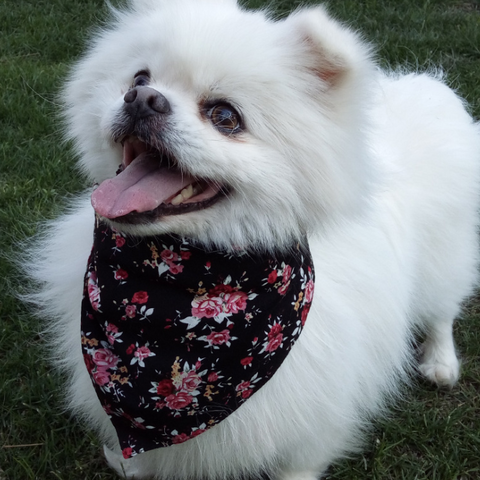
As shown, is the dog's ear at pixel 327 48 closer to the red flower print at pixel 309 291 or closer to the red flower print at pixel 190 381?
the red flower print at pixel 309 291

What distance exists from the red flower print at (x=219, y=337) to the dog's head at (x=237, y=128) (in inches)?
12.6

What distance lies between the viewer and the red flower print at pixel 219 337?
6.35ft

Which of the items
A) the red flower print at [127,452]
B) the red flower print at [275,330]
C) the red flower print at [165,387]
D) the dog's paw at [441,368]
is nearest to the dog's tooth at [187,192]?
the red flower print at [275,330]

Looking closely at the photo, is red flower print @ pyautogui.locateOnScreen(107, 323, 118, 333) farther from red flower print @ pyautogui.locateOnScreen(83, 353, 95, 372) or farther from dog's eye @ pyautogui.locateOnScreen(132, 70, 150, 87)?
dog's eye @ pyautogui.locateOnScreen(132, 70, 150, 87)

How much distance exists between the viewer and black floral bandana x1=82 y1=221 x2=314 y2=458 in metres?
1.88

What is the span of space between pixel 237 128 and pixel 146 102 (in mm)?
252

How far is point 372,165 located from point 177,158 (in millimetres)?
688

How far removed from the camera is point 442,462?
256 centimetres

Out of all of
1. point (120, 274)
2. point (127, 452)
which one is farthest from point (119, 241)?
point (127, 452)

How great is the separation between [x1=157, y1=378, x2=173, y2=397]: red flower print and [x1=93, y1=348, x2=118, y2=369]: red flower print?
17 cm

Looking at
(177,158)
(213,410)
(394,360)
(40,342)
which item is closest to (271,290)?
(213,410)

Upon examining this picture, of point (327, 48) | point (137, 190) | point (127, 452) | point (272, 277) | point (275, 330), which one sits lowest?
point (127, 452)

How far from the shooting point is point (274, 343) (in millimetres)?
1969

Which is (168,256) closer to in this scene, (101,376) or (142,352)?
(142,352)
